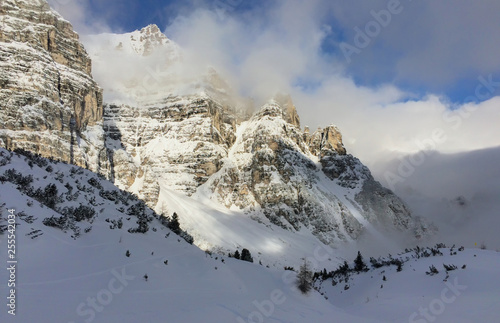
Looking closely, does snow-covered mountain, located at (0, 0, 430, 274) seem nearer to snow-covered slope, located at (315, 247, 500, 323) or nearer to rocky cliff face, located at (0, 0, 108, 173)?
rocky cliff face, located at (0, 0, 108, 173)

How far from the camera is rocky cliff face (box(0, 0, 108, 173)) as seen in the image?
89.1 metres

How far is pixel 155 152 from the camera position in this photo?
161m

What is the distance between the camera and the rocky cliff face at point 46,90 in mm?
89125

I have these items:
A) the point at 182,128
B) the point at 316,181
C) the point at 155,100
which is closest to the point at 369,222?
the point at 316,181

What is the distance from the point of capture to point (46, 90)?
99000mm

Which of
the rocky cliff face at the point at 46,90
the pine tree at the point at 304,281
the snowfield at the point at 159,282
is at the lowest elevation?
the pine tree at the point at 304,281

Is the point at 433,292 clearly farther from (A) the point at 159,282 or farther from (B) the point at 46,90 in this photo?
(B) the point at 46,90

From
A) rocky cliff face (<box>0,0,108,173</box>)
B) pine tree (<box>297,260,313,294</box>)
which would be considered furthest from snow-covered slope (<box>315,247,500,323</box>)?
rocky cliff face (<box>0,0,108,173</box>)

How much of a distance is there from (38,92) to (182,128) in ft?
258

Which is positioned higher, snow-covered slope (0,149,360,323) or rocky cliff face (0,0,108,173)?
rocky cliff face (0,0,108,173)

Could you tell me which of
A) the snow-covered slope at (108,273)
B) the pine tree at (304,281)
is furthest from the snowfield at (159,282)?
Result: the pine tree at (304,281)

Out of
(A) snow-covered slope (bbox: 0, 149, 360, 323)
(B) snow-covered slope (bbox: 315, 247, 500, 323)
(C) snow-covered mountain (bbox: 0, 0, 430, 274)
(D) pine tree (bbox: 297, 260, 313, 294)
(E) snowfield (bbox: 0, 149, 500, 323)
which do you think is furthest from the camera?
(C) snow-covered mountain (bbox: 0, 0, 430, 274)

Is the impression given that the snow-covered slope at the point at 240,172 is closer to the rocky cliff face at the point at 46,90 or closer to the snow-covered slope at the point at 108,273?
the rocky cliff face at the point at 46,90

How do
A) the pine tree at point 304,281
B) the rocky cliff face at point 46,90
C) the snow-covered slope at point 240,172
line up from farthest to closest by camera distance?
1. the snow-covered slope at point 240,172
2. the rocky cliff face at point 46,90
3. the pine tree at point 304,281
